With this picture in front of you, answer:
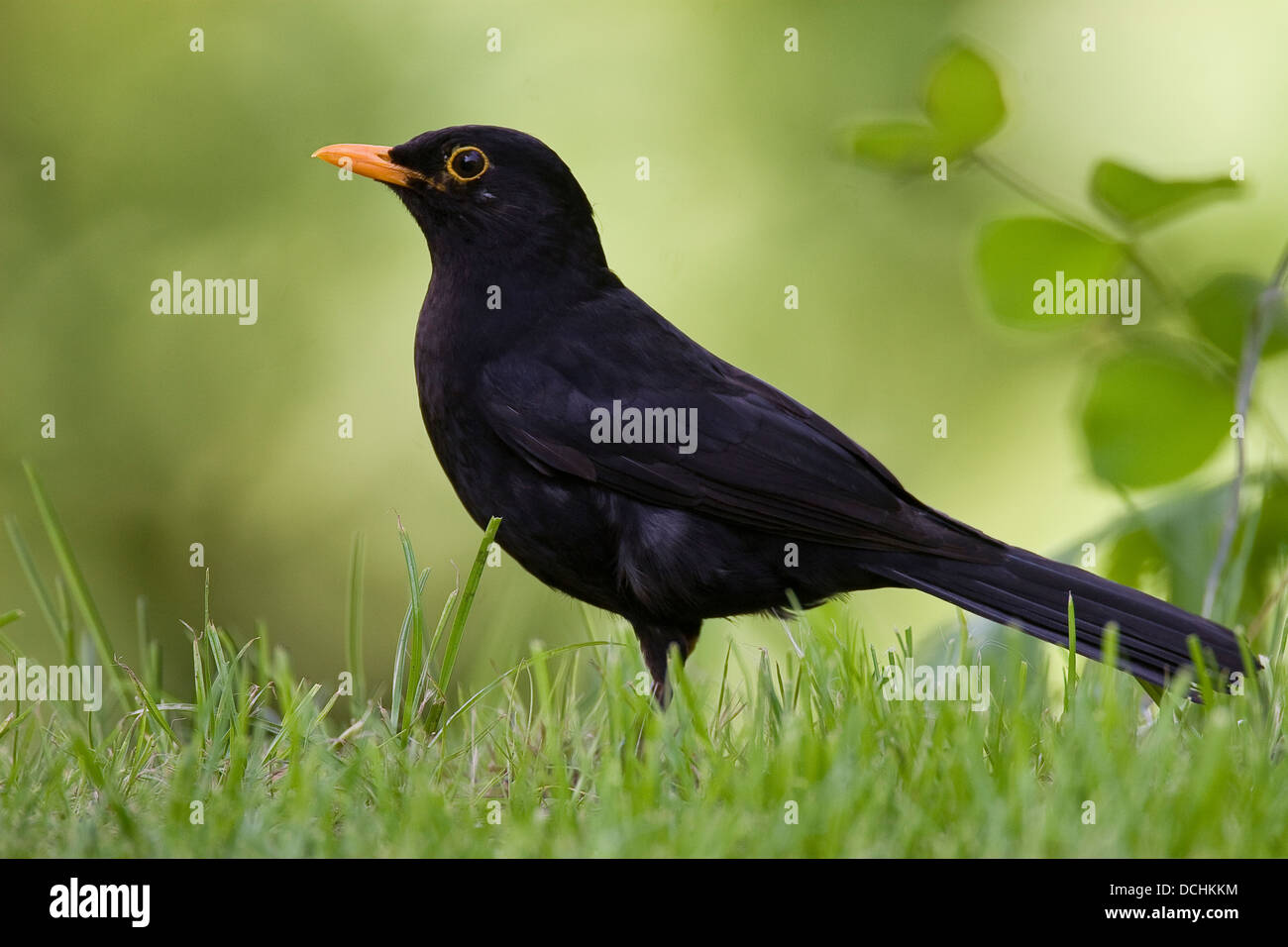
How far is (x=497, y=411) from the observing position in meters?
3.88

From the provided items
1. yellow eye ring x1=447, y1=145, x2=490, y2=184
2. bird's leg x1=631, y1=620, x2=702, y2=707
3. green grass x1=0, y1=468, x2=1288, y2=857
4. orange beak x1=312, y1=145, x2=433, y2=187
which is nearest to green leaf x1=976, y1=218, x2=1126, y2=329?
green grass x1=0, y1=468, x2=1288, y2=857

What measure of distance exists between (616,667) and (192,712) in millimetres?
1207

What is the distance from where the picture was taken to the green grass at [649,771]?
7.96ft

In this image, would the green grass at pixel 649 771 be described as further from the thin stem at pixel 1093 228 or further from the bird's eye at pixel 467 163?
the bird's eye at pixel 467 163

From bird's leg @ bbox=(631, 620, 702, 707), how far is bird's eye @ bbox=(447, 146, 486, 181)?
152cm

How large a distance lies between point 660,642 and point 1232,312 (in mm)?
1878

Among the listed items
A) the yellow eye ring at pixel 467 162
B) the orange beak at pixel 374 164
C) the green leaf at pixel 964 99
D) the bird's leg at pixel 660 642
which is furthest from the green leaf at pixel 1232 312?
the orange beak at pixel 374 164

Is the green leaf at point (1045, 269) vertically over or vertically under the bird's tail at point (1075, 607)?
over

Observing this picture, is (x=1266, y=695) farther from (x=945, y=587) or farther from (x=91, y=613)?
(x=91, y=613)

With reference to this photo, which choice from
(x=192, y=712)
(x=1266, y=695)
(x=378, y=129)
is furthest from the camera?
(x=378, y=129)

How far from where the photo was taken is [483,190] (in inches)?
169

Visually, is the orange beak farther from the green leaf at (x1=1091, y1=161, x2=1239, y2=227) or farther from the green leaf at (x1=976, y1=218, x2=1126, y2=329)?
the green leaf at (x1=1091, y1=161, x2=1239, y2=227)

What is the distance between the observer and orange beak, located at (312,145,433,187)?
4297mm
